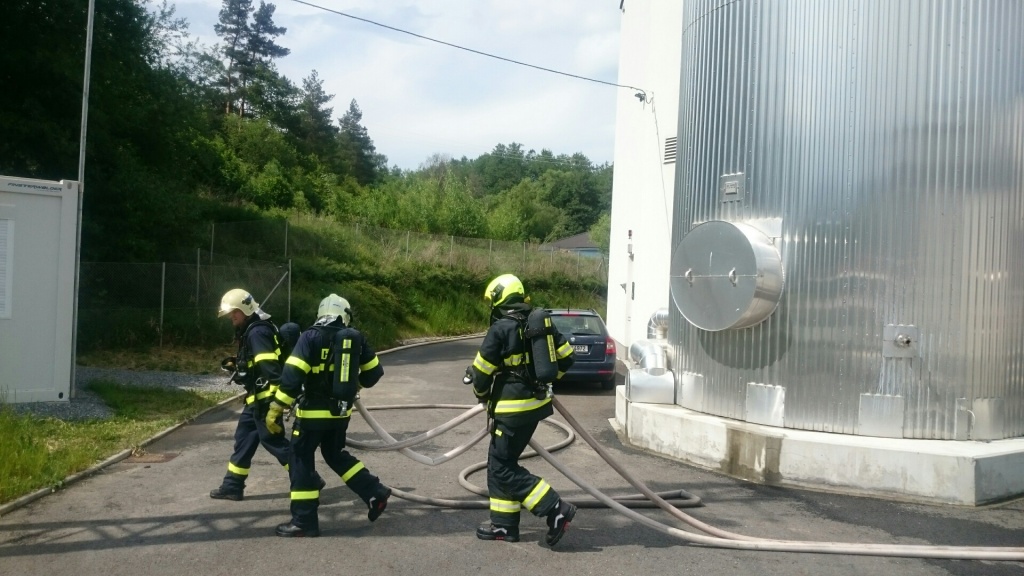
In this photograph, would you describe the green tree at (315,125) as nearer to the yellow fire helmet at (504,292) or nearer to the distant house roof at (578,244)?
the distant house roof at (578,244)

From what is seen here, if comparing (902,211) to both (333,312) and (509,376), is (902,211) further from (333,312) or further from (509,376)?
(333,312)

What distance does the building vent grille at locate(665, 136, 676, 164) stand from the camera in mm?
17125

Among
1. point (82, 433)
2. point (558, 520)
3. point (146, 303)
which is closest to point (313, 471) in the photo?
point (558, 520)

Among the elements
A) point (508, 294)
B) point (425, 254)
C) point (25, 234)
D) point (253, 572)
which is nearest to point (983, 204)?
point (508, 294)

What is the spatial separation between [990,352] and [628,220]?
12.7 meters

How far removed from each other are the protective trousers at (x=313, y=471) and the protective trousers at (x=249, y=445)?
0.68m

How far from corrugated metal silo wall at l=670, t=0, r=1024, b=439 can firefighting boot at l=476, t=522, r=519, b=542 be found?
3.88 meters

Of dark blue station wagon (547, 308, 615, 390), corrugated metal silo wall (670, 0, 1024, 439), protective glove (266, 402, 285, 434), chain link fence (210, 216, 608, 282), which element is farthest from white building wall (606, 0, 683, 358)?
protective glove (266, 402, 285, 434)

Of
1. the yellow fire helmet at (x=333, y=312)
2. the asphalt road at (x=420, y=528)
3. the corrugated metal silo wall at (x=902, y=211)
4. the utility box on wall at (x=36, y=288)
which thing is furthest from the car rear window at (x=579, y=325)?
the yellow fire helmet at (x=333, y=312)

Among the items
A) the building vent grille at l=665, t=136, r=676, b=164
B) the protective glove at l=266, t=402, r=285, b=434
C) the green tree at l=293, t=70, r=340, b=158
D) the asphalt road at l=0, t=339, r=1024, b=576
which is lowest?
the asphalt road at l=0, t=339, r=1024, b=576

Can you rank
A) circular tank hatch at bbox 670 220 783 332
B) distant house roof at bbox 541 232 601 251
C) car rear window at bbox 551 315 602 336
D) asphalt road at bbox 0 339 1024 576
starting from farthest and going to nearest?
distant house roof at bbox 541 232 601 251 → car rear window at bbox 551 315 602 336 → circular tank hatch at bbox 670 220 783 332 → asphalt road at bbox 0 339 1024 576

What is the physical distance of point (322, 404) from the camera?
20.5ft

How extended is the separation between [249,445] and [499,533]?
2512mm

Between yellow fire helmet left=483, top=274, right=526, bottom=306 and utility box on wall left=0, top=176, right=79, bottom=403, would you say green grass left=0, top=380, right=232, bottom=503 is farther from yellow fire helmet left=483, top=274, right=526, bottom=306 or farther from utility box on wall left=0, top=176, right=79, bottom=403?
yellow fire helmet left=483, top=274, right=526, bottom=306
